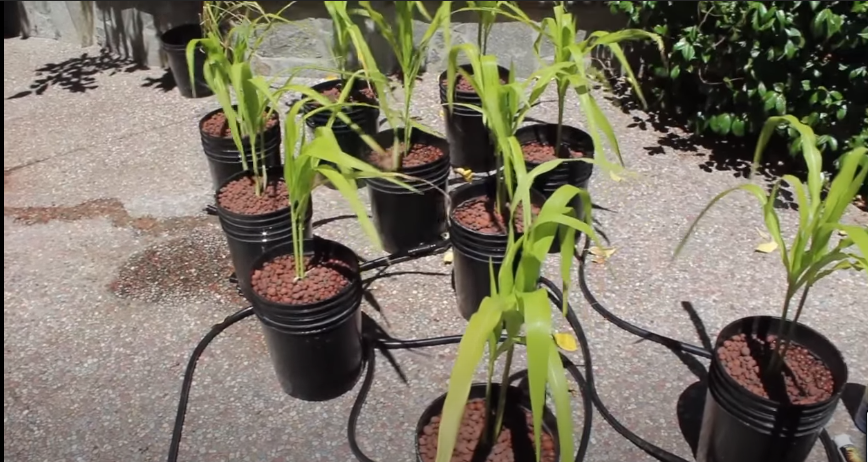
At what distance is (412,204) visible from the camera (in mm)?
2449

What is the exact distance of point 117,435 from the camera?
76.5 inches

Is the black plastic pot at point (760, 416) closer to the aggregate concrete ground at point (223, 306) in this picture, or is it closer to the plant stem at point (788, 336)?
the plant stem at point (788, 336)

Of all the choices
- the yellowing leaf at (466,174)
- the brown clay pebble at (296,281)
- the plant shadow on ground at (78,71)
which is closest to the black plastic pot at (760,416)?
the brown clay pebble at (296,281)

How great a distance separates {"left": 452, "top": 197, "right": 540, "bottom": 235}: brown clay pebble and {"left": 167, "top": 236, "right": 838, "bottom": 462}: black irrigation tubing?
0.82 ft

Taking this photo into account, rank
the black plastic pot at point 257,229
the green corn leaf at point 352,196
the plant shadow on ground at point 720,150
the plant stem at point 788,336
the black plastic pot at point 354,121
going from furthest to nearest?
the plant shadow on ground at point 720,150 → the black plastic pot at point 354,121 → the black plastic pot at point 257,229 → the plant stem at point 788,336 → the green corn leaf at point 352,196

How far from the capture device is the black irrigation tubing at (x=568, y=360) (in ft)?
5.97

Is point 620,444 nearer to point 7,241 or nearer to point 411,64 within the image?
point 411,64

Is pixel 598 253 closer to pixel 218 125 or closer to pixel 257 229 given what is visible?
pixel 257 229

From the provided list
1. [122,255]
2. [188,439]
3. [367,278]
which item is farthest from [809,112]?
[122,255]

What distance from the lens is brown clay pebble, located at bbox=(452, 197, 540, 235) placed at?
216 cm

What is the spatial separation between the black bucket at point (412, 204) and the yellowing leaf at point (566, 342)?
61 centimetres

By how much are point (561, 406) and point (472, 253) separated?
0.93 m

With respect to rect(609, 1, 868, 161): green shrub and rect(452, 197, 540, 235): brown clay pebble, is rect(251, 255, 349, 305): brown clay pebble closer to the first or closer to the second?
rect(452, 197, 540, 235): brown clay pebble

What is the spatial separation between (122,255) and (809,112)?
2.52 meters
